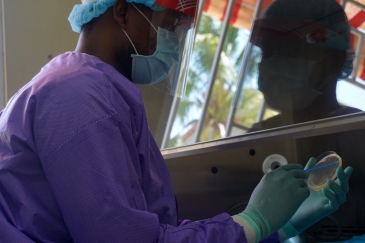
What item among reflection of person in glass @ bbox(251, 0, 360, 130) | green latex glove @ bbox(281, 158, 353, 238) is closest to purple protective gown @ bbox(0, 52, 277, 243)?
green latex glove @ bbox(281, 158, 353, 238)

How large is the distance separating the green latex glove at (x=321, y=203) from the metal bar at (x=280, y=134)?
0.10 m

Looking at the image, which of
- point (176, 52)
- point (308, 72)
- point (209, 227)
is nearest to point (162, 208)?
point (209, 227)

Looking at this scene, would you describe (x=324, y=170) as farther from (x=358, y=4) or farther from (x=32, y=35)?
(x=32, y=35)

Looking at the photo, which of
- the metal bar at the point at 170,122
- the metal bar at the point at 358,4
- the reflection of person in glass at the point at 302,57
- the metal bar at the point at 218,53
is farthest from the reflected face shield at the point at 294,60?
the metal bar at the point at 170,122

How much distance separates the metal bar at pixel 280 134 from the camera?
1.36 m

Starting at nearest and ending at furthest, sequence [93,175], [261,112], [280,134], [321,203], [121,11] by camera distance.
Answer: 1. [93,175]
2. [121,11]
3. [321,203]
4. [280,134]
5. [261,112]

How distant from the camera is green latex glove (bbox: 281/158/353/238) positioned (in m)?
1.31

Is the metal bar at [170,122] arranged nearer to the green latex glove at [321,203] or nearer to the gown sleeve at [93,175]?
the green latex glove at [321,203]

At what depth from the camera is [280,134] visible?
4.92 ft

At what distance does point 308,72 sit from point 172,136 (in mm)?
697

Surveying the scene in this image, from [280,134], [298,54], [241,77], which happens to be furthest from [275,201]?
[241,77]

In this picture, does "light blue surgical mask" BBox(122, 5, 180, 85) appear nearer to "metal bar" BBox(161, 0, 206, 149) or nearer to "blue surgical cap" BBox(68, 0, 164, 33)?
"blue surgical cap" BBox(68, 0, 164, 33)

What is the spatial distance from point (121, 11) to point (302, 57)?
63 cm

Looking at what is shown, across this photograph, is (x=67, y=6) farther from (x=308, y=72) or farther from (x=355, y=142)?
(x=355, y=142)
